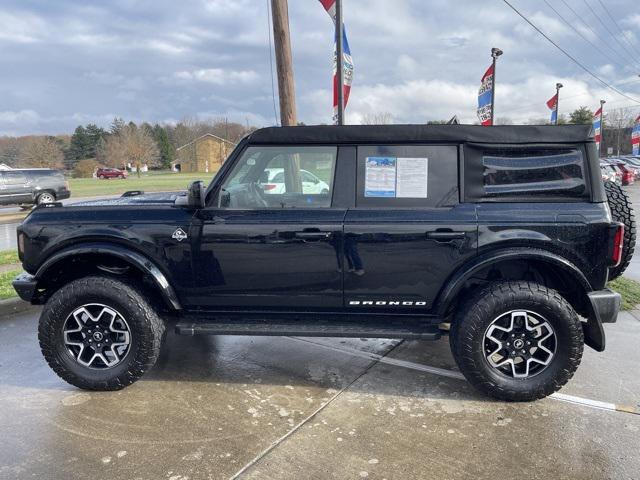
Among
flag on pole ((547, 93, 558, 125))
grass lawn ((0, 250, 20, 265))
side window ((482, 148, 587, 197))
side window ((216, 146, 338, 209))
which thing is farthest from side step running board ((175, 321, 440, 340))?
→ flag on pole ((547, 93, 558, 125))

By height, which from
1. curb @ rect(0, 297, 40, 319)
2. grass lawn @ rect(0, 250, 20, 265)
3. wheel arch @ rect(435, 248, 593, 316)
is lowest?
curb @ rect(0, 297, 40, 319)

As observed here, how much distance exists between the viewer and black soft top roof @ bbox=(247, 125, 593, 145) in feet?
11.1

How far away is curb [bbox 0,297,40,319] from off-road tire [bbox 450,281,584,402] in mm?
4799

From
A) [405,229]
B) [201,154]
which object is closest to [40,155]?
[201,154]

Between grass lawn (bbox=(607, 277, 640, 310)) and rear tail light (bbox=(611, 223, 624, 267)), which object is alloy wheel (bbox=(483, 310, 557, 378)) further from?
grass lawn (bbox=(607, 277, 640, 310))

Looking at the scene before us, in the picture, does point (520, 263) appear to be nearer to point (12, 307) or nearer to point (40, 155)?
point (12, 307)

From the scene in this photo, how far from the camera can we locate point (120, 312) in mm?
3570

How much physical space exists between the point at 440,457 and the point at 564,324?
127 centimetres

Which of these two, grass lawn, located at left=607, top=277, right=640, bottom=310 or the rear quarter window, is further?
grass lawn, located at left=607, top=277, right=640, bottom=310

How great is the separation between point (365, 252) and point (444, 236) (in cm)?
55

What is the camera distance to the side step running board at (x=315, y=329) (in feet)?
11.3

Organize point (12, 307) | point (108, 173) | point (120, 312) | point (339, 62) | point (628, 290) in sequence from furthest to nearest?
point (108, 173) < point (339, 62) < point (628, 290) < point (12, 307) < point (120, 312)

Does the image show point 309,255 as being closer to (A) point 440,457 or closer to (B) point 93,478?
(A) point 440,457

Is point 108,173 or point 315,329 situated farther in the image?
point 108,173
